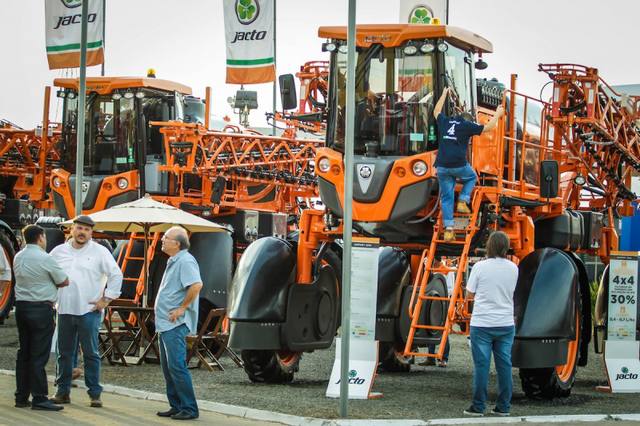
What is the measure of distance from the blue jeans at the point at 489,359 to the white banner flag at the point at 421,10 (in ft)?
55.6

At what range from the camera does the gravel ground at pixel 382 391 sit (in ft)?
46.5

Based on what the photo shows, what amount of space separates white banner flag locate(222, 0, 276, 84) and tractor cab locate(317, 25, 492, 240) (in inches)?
312

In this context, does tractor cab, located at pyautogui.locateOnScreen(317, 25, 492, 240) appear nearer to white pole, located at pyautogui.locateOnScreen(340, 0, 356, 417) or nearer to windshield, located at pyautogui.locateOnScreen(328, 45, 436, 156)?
windshield, located at pyautogui.locateOnScreen(328, 45, 436, 156)

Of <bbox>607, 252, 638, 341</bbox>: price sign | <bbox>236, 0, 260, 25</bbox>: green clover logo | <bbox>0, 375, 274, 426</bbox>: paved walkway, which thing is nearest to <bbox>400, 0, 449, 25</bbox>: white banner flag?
<bbox>236, 0, 260, 25</bbox>: green clover logo

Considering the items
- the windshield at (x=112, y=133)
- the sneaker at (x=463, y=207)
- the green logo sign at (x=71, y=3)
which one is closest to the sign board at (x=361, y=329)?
the sneaker at (x=463, y=207)

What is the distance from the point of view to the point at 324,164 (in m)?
16.5

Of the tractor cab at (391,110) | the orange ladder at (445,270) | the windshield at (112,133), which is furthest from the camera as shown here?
the windshield at (112,133)

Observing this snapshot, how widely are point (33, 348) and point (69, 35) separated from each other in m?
12.2

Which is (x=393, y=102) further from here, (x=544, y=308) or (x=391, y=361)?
(x=391, y=361)

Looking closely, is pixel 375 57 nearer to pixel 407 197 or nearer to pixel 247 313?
pixel 407 197

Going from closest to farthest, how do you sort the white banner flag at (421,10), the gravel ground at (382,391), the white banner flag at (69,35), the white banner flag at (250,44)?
the gravel ground at (382,391) < the white banner flag at (69,35) < the white banner flag at (250,44) < the white banner flag at (421,10)

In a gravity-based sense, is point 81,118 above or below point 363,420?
above

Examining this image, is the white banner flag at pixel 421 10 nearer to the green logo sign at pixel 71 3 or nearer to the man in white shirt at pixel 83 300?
the green logo sign at pixel 71 3

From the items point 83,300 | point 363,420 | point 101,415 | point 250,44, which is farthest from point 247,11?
point 363,420
